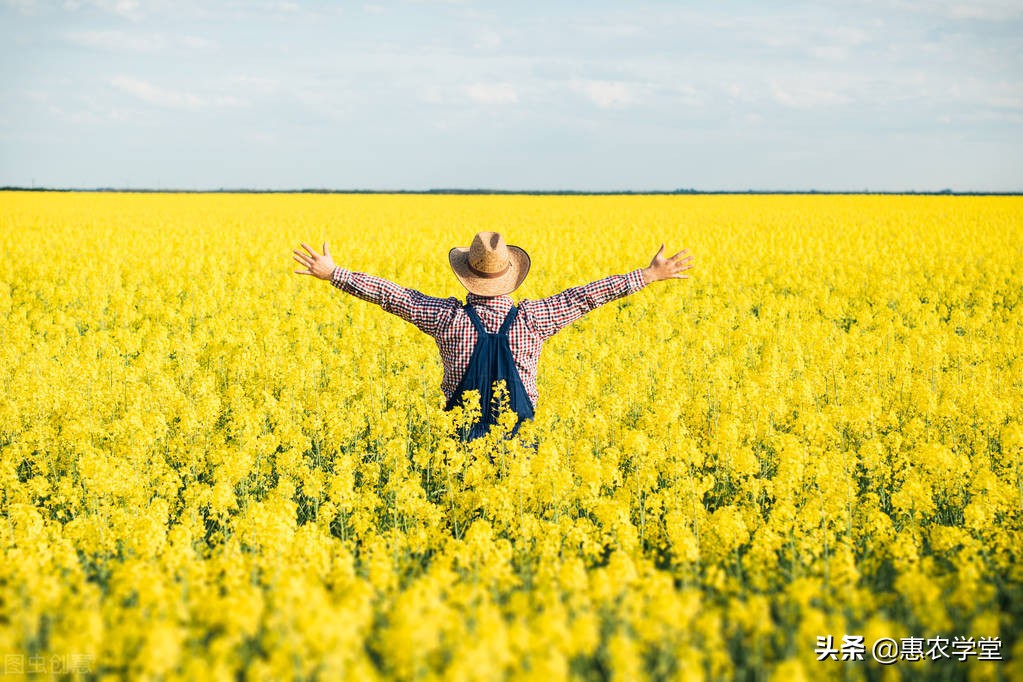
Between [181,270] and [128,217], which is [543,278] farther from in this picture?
[128,217]

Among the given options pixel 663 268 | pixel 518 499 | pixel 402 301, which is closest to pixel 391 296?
pixel 402 301

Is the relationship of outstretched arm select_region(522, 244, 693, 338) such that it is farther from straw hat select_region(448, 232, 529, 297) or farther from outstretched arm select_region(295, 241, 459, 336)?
outstretched arm select_region(295, 241, 459, 336)

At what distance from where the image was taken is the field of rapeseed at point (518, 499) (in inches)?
144

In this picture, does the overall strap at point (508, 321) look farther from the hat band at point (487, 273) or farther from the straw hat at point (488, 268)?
the hat band at point (487, 273)

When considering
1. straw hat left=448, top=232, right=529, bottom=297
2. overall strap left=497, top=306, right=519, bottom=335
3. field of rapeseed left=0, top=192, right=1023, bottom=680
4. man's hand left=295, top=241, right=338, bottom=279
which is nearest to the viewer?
field of rapeseed left=0, top=192, right=1023, bottom=680

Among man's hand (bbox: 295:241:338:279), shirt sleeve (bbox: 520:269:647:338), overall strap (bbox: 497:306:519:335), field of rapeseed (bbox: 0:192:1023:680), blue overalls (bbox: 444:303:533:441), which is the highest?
man's hand (bbox: 295:241:338:279)

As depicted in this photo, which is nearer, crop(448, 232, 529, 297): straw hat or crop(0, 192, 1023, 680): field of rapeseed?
crop(0, 192, 1023, 680): field of rapeseed

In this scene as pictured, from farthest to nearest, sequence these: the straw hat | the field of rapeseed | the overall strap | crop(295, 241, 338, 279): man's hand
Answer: crop(295, 241, 338, 279): man's hand
the overall strap
the straw hat
the field of rapeseed

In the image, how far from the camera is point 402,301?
664 cm

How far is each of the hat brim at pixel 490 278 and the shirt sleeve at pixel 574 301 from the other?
229 millimetres

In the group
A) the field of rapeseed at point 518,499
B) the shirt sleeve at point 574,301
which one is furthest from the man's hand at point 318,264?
the shirt sleeve at point 574,301

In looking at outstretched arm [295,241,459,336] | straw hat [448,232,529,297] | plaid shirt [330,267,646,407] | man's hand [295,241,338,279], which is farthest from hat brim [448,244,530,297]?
man's hand [295,241,338,279]

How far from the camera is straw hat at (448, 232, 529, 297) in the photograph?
21.1ft

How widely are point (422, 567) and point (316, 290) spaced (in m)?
11.9
